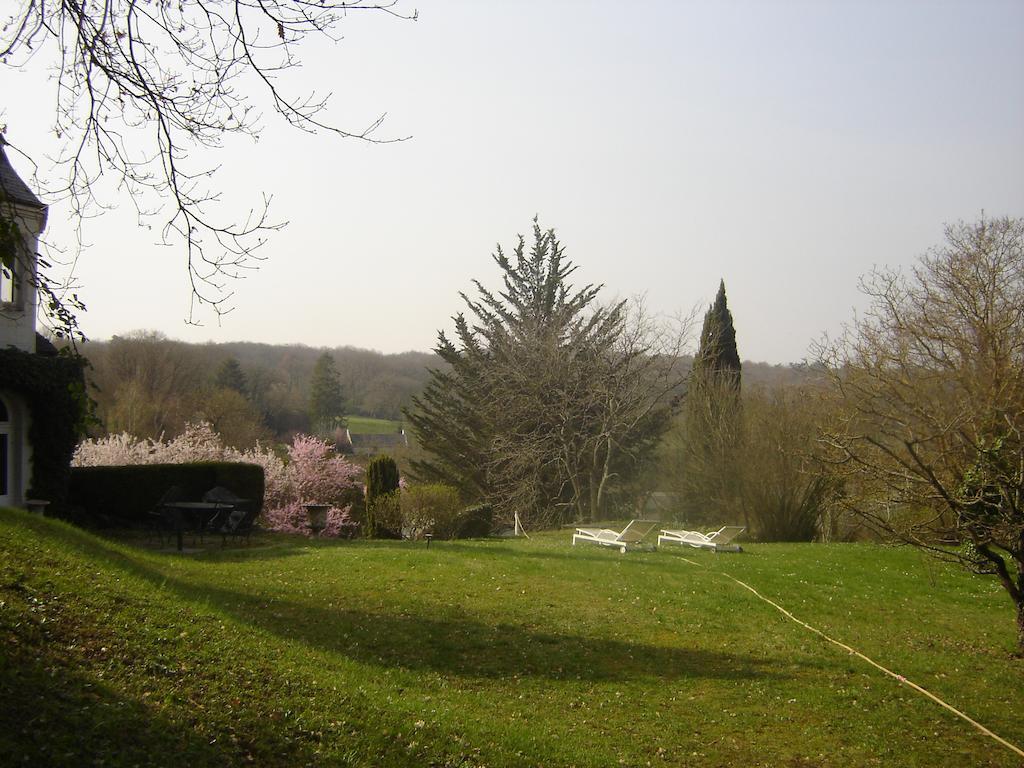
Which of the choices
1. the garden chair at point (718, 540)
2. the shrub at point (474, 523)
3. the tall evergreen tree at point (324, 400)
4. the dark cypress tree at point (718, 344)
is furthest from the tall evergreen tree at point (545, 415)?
the tall evergreen tree at point (324, 400)

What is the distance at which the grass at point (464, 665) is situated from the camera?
5238 millimetres

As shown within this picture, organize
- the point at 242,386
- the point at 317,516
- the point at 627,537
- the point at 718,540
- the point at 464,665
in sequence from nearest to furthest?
the point at 464,665
the point at 627,537
the point at 718,540
the point at 317,516
the point at 242,386

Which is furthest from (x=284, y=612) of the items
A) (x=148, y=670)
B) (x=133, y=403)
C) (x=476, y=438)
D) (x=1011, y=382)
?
(x=133, y=403)

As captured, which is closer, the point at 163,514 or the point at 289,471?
the point at 163,514

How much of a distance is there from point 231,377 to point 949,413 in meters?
52.4

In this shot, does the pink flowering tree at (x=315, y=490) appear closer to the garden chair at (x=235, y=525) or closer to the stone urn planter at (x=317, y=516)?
the stone urn planter at (x=317, y=516)

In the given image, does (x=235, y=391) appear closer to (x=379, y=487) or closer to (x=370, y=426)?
(x=370, y=426)

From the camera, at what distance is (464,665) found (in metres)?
8.44

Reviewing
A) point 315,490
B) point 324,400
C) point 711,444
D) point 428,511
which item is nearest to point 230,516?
point 428,511

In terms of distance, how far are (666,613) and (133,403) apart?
146 feet

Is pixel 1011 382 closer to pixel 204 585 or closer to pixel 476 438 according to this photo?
pixel 204 585

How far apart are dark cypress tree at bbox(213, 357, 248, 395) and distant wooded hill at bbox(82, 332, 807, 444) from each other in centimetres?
26

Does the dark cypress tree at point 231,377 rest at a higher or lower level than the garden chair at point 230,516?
higher

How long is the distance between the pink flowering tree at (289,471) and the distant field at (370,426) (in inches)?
1410
